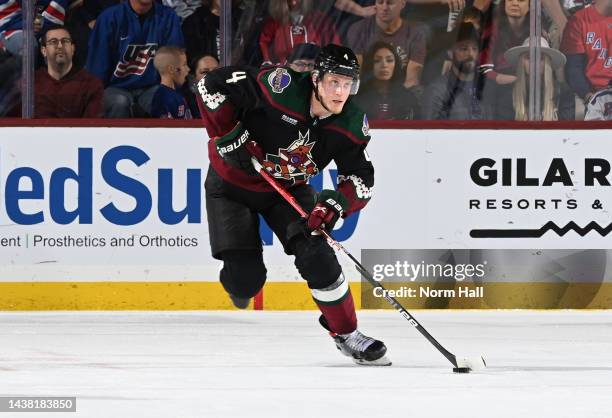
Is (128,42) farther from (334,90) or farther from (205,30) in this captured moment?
(334,90)

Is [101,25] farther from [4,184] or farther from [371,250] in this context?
[371,250]

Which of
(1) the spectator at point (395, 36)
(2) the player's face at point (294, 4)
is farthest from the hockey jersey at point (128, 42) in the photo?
(1) the spectator at point (395, 36)

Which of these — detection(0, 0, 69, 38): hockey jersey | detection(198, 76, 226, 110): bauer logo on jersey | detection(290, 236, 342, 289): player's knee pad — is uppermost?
detection(0, 0, 69, 38): hockey jersey

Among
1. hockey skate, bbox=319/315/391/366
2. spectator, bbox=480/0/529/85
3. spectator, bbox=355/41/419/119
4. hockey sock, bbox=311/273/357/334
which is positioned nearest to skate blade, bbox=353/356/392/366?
hockey skate, bbox=319/315/391/366

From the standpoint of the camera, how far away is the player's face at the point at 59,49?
773 cm

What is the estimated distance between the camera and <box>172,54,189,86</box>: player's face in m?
7.78

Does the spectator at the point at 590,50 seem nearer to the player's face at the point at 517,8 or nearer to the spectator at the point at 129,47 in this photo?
the player's face at the point at 517,8

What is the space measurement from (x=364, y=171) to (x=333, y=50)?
1.56 ft

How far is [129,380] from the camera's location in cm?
464

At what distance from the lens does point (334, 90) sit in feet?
16.6

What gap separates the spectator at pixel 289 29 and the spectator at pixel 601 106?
1358mm

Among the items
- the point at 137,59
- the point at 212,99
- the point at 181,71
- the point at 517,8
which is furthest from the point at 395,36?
the point at 212,99

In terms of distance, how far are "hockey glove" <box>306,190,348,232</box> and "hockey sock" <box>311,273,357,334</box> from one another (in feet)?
0.72

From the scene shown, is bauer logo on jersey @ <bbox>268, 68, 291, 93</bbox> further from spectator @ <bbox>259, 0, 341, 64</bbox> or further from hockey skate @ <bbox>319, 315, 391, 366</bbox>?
spectator @ <bbox>259, 0, 341, 64</bbox>
